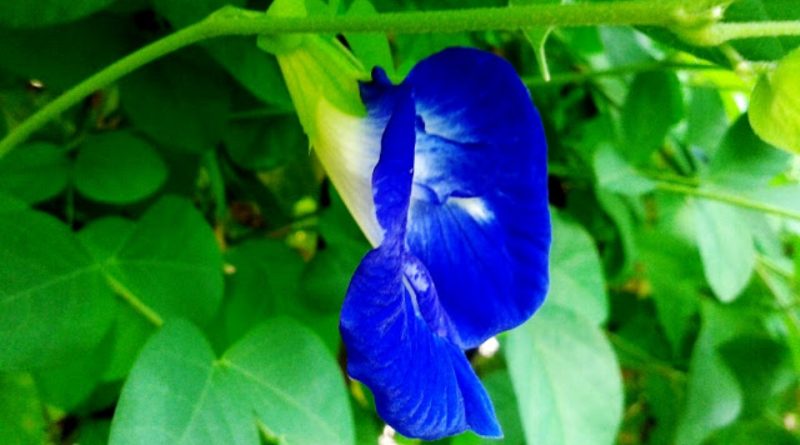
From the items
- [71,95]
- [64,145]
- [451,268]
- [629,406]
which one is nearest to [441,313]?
[451,268]

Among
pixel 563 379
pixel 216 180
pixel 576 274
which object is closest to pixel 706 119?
pixel 576 274

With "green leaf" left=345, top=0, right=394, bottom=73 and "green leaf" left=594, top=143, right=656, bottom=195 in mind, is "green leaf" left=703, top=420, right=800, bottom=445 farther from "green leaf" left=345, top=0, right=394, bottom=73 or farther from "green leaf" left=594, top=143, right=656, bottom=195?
"green leaf" left=345, top=0, right=394, bottom=73

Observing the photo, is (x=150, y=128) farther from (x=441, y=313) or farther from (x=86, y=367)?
(x=441, y=313)

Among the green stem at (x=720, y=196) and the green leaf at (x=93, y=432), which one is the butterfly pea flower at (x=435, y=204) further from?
the green stem at (x=720, y=196)

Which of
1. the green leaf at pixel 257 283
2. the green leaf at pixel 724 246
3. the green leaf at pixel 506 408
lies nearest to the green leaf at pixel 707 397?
the green leaf at pixel 724 246

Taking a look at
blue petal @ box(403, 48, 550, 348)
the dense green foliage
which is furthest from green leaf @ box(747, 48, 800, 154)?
blue petal @ box(403, 48, 550, 348)

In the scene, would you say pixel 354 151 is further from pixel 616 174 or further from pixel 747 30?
pixel 616 174
